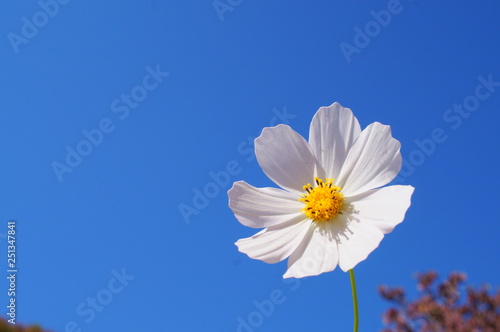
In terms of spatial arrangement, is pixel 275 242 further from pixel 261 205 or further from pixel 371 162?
pixel 371 162

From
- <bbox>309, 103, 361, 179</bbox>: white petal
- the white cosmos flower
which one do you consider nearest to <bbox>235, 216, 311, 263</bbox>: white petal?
the white cosmos flower

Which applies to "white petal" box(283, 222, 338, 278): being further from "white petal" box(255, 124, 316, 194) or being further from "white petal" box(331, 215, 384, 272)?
"white petal" box(255, 124, 316, 194)

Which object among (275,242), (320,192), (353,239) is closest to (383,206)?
(353,239)

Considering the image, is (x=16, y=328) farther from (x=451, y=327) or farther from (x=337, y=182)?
(x=451, y=327)

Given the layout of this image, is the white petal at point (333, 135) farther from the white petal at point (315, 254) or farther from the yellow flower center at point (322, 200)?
the white petal at point (315, 254)

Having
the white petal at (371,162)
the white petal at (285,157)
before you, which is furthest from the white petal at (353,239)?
the white petal at (285,157)

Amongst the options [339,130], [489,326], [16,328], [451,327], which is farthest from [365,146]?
[16,328]
